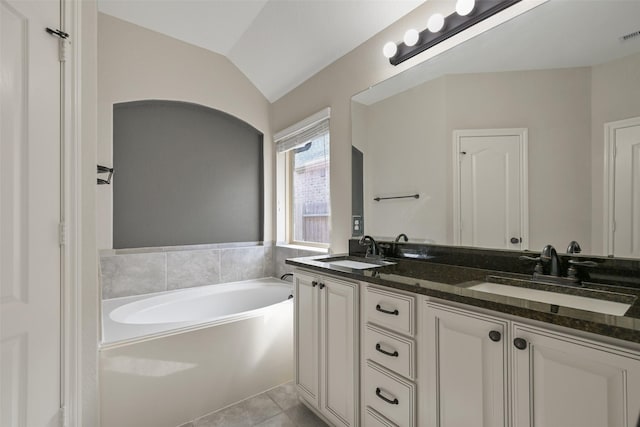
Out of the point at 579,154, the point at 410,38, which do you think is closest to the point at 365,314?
the point at 579,154

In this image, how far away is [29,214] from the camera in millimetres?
1171

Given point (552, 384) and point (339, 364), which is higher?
point (552, 384)

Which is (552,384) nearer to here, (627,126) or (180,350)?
(627,126)

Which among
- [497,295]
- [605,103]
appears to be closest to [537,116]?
[605,103]

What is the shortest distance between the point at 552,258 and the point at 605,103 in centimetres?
64

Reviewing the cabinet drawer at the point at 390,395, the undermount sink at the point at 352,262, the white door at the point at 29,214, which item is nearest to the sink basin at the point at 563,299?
the cabinet drawer at the point at 390,395

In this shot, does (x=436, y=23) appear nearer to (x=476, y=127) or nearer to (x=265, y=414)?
(x=476, y=127)

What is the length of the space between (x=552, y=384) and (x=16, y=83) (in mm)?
2081

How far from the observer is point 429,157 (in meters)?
1.74

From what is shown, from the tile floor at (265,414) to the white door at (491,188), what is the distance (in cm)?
142

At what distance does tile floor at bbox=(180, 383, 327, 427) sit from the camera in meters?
1.74

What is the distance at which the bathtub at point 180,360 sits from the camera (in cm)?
159

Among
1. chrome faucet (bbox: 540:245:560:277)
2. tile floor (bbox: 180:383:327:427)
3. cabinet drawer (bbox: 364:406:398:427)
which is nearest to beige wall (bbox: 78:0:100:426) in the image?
tile floor (bbox: 180:383:327:427)

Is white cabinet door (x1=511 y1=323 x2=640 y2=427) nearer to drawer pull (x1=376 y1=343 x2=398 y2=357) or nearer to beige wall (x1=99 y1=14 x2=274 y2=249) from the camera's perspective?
drawer pull (x1=376 y1=343 x2=398 y2=357)
